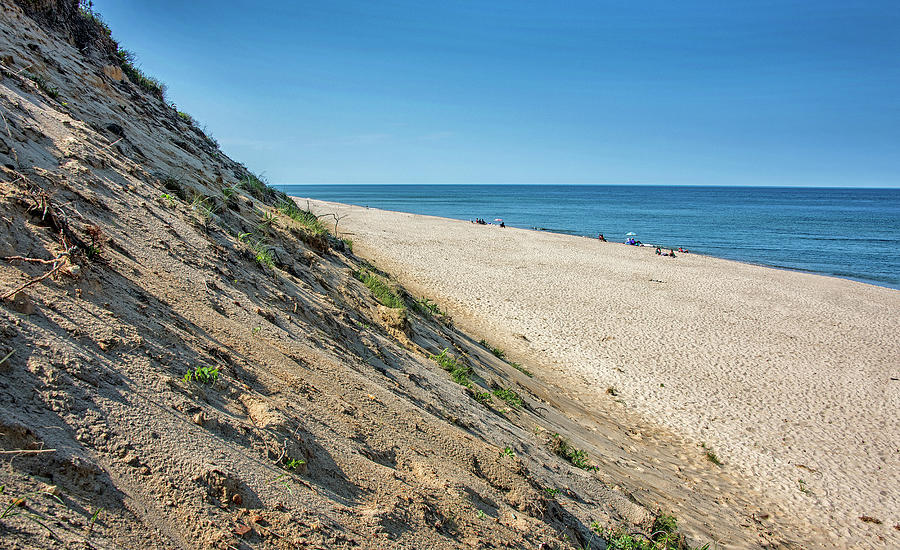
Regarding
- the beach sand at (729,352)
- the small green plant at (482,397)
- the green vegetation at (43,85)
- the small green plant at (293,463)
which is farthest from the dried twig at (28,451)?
the beach sand at (729,352)

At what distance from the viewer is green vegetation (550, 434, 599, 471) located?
6.10 meters

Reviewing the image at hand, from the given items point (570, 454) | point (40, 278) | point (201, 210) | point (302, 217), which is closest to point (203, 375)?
point (40, 278)

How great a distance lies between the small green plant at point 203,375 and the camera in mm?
3199

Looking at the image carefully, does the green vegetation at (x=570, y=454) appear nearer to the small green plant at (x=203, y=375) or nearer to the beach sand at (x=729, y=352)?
the beach sand at (x=729, y=352)

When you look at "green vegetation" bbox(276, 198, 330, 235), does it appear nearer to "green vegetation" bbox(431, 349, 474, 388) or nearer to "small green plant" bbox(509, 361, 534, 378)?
"green vegetation" bbox(431, 349, 474, 388)

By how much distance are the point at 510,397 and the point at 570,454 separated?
1.30 meters

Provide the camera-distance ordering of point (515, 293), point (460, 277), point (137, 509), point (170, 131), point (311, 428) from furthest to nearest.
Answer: point (460, 277), point (515, 293), point (170, 131), point (311, 428), point (137, 509)

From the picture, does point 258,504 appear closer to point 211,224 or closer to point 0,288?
point 0,288

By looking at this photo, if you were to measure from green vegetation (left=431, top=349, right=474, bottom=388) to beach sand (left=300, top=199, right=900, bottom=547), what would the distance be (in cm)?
409

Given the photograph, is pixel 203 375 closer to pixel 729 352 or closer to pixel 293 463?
pixel 293 463

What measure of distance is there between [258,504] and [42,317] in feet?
5.25

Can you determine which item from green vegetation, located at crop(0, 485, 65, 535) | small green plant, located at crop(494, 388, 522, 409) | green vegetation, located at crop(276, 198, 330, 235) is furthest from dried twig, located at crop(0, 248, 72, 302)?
green vegetation, located at crop(276, 198, 330, 235)

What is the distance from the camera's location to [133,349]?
307 centimetres

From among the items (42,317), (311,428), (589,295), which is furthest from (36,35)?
(589,295)
